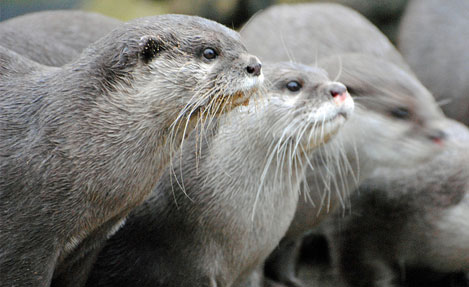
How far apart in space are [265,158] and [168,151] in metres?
0.67

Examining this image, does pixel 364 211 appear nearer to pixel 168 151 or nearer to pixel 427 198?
pixel 427 198

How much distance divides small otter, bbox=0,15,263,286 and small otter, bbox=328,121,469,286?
4.70 feet

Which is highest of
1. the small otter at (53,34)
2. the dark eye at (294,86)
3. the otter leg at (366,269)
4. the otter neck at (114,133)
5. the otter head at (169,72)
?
the otter head at (169,72)

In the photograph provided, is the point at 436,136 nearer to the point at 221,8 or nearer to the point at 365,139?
the point at 365,139

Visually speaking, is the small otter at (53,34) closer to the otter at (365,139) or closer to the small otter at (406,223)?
the otter at (365,139)

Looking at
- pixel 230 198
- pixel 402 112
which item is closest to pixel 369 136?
pixel 402 112

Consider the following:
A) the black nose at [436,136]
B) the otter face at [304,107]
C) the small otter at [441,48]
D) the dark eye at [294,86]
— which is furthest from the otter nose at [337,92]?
the small otter at [441,48]

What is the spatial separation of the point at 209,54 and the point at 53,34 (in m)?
1.47

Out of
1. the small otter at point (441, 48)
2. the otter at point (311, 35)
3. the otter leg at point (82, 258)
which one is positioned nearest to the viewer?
the otter leg at point (82, 258)

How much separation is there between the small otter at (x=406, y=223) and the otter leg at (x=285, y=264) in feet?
0.67

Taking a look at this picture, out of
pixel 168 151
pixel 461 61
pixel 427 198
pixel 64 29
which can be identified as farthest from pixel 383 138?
pixel 461 61

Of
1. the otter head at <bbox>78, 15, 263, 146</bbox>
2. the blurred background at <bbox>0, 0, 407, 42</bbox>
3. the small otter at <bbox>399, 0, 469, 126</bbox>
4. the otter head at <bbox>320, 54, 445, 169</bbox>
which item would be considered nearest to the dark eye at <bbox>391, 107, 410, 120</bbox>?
the otter head at <bbox>320, 54, 445, 169</bbox>

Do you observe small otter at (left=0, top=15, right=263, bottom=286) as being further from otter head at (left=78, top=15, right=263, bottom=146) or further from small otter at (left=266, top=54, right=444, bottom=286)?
small otter at (left=266, top=54, right=444, bottom=286)

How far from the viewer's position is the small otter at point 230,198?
3.09 metres
